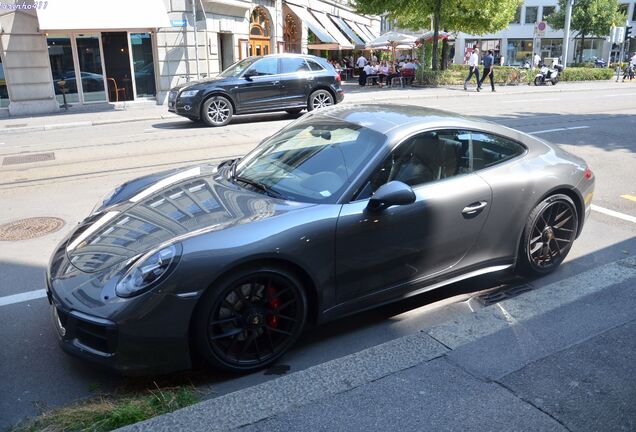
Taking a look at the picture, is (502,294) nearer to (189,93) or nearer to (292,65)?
(189,93)

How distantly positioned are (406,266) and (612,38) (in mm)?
36506

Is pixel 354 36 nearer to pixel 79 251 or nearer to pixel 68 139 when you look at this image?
pixel 68 139

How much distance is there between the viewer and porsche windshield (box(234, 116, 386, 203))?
12.2ft

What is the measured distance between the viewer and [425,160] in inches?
159

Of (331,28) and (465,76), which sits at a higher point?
(331,28)

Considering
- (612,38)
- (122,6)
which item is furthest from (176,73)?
(612,38)

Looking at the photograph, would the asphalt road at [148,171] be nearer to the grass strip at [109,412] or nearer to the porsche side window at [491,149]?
the grass strip at [109,412]

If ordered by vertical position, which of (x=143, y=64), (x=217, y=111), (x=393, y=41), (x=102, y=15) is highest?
(x=102, y=15)

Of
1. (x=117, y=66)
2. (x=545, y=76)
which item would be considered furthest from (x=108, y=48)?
(x=545, y=76)

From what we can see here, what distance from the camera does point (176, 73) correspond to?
19703 millimetres

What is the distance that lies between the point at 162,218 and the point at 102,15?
16.3 metres

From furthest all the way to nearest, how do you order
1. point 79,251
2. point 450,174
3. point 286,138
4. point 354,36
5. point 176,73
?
1. point 354,36
2. point 176,73
3. point 286,138
4. point 450,174
5. point 79,251

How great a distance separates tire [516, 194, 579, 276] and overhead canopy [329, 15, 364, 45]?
36.2 m

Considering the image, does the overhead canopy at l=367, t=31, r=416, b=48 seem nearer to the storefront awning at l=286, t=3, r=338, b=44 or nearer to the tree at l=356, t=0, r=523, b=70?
the storefront awning at l=286, t=3, r=338, b=44
